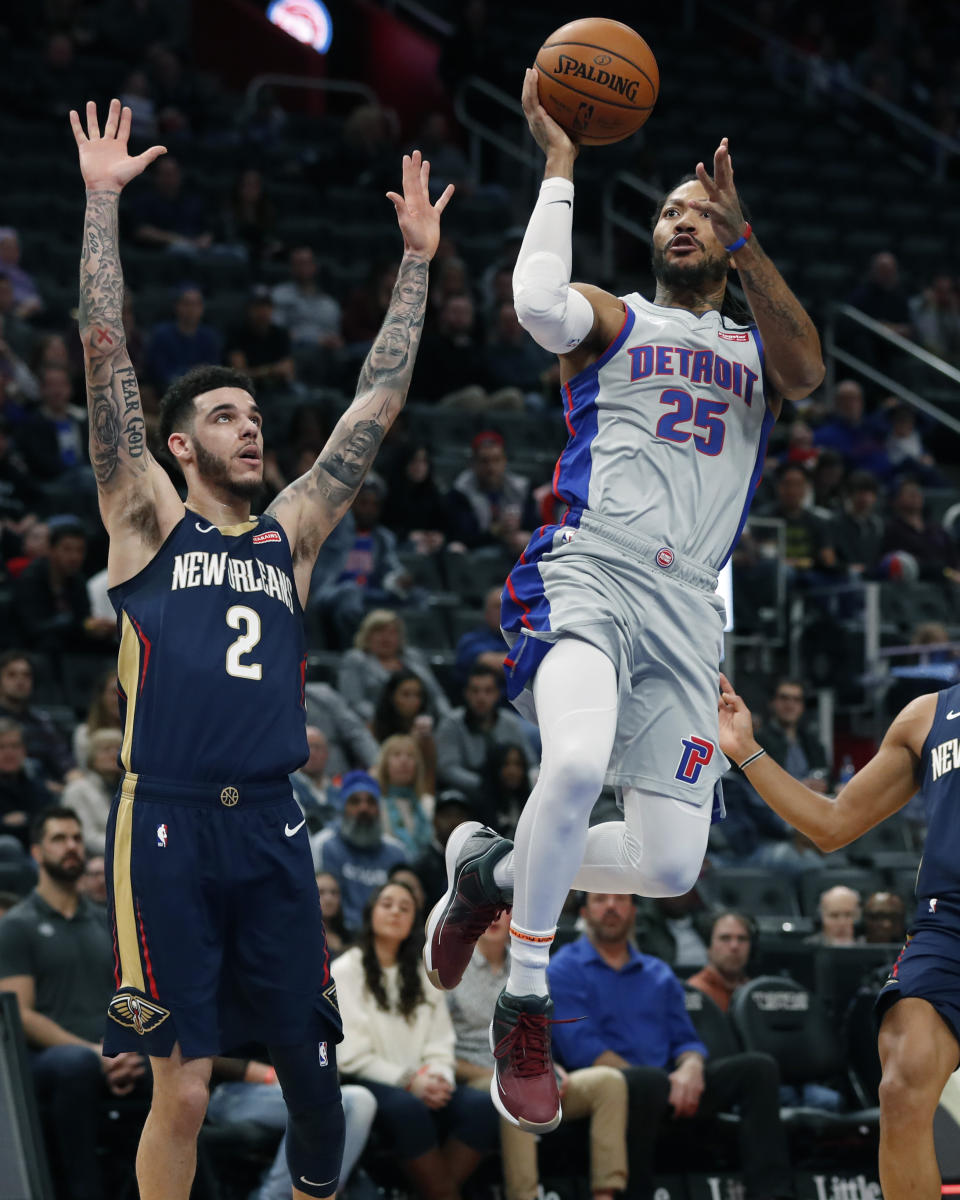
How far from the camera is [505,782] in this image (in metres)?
10.5

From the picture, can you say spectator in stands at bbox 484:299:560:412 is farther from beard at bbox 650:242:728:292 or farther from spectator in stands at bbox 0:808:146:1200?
beard at bbox 650:242:728:292

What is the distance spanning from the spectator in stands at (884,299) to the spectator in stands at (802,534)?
12.0 feet

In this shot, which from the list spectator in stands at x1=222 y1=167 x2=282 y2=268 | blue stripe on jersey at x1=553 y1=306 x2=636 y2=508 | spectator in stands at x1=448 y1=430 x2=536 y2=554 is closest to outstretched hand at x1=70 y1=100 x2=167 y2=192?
blue stripe on jersey at x1=553 y1=306 x2=636 y2=508

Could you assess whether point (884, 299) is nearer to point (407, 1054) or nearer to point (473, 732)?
point (473, 732)

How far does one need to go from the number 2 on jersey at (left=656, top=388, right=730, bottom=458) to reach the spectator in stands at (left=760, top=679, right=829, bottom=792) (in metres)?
6.95

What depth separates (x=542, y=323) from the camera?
4898 millimetres

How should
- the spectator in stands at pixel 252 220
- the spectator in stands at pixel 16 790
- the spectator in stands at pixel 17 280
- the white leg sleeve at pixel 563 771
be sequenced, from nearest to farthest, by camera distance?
the white leg sleeve at pixel 563 771
the spectator in stands at pixel 16 790
the spectator in stands at pixel 17 280
the spectator in stands at pixel 252 220

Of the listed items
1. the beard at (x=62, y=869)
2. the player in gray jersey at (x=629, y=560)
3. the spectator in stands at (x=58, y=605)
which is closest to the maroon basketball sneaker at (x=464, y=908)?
the player in gray jersey at (x=629, y=560)

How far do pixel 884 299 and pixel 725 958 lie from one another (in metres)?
9.14

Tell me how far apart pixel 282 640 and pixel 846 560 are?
9.49 meters

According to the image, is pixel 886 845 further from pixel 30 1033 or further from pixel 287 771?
pixel 287 771

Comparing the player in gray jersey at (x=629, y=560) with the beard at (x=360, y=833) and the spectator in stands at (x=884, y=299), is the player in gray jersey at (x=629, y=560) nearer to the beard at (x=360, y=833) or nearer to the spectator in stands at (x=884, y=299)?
the beard at (x=360, y=833)

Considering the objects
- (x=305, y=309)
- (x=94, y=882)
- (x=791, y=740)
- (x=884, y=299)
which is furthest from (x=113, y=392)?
(x=884, y=299)

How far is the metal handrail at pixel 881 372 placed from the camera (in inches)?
643
